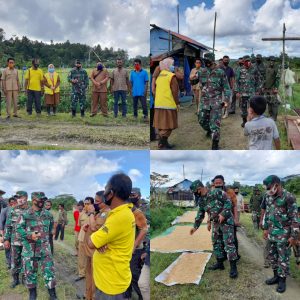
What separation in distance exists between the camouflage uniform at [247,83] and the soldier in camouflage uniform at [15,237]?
3220mm

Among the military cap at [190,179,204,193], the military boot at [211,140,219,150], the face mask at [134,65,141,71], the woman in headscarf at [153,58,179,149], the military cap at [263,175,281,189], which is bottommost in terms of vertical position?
the military cap at [190,179,204,193]

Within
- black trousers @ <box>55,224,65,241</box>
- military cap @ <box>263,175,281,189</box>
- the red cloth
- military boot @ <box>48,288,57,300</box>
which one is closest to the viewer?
military cap @ <box>263,175,281,189</box>

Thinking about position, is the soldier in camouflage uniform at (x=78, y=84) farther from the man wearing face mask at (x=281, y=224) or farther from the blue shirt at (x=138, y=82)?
the man wearing face mask at (x=281, y=224)

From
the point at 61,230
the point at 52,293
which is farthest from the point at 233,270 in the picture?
the point at 61,230

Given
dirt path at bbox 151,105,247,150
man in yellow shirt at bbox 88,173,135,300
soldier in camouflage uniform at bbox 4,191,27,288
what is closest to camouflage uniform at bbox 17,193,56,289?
soldier in camouflage uniform at bbox 4,191,27,288

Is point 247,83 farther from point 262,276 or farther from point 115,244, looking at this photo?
point 115,244

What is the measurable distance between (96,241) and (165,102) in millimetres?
2611

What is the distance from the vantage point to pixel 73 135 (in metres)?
5.79

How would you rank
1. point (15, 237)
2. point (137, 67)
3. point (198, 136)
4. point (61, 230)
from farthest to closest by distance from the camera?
point (137, 67)
point (61, 230)
point (198, 136)
point (15, 237)

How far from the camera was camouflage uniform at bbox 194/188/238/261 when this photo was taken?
14.7ft

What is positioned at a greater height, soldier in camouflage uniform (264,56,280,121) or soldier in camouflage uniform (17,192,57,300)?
soldier in camouflage uniform (264,56,280,121)

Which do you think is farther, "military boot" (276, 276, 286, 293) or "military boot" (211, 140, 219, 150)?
"military boot" (211, 140, 219, 150)

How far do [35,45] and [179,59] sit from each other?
245cm

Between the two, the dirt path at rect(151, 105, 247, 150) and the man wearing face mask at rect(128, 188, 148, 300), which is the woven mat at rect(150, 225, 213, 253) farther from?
the dirt path at rect(151, 105, 247, 150)
